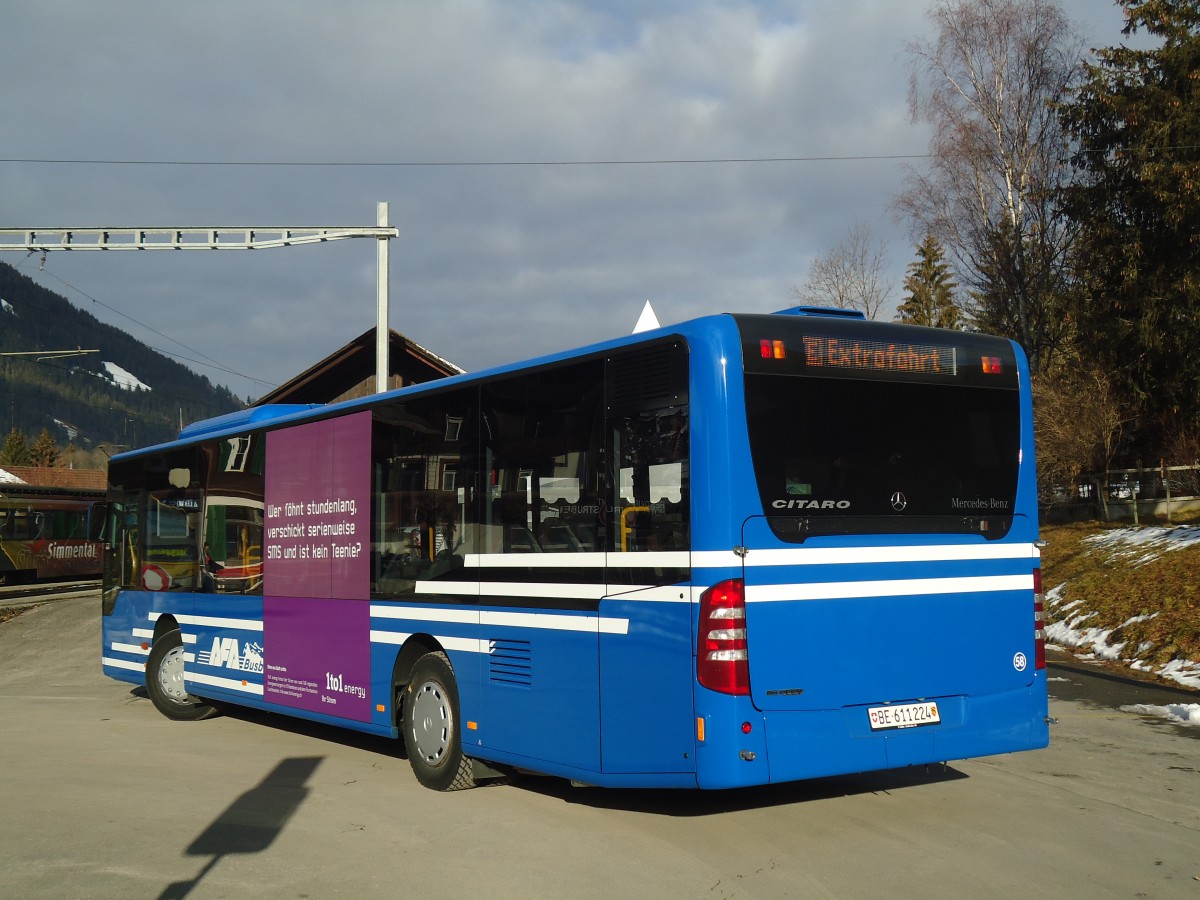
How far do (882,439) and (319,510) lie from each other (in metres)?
5.34

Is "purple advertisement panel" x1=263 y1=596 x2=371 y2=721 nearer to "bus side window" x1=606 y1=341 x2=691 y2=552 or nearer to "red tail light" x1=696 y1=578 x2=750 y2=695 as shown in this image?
"bus side window" x1=606 y1=341 x2=691 y2=552

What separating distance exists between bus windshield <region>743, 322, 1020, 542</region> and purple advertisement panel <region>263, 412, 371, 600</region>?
4.20 m

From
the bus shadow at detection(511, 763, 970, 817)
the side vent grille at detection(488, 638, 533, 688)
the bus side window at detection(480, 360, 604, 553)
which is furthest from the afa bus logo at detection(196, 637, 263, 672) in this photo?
the bus side window at detection(480, 360, 604, 553)

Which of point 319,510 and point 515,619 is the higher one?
point 319,510

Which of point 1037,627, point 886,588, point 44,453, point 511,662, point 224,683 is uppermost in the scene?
Answer: point 44,453

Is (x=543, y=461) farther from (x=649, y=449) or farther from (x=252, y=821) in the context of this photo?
Answer: (x=252, y=821)

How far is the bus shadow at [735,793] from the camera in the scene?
778 cm

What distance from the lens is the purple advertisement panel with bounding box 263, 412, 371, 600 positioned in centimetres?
977

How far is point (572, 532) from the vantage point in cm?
724

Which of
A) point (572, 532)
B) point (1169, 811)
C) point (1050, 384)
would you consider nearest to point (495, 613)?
point (572, 532)

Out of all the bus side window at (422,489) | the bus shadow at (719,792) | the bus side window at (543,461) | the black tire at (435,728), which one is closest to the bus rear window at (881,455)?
the bus side window at (543,461)

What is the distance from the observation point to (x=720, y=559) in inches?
249

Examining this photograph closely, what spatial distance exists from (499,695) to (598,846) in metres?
1.45

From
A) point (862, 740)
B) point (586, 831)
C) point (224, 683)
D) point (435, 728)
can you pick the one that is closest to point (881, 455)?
point (862, 740)
